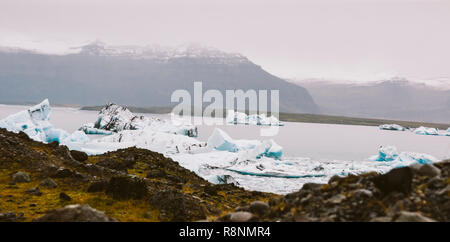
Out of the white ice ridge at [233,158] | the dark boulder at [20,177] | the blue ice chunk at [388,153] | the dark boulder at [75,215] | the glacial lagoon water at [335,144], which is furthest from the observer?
the glacial lagoon water at [335,144]

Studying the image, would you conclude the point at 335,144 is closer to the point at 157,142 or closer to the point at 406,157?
the point at 406,157

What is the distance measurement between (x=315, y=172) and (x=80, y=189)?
95.7 feet

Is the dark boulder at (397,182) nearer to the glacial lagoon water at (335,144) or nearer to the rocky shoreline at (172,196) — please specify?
the rocky shoreline at (172,196)

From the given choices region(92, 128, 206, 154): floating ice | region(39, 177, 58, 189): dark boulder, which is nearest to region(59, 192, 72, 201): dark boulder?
region(39, 177, 58, 189): dark boulder

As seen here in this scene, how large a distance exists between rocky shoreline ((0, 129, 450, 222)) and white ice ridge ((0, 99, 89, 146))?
2871 centimetres

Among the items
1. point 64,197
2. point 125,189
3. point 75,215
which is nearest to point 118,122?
point 64,197

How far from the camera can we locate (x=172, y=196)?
536 inches

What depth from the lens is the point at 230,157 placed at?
152ft

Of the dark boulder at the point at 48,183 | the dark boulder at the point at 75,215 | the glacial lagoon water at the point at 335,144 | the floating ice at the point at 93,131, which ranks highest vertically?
the dark boulder at the point at 75,215

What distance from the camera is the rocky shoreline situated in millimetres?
7656

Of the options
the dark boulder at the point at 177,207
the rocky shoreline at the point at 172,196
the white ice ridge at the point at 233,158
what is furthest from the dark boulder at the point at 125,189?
the white ice ridge at the point at 233,158

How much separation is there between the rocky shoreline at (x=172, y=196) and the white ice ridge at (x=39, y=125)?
94.2ft

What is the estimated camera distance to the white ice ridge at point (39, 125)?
48.7 m

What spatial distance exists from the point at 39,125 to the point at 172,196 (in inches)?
1842
